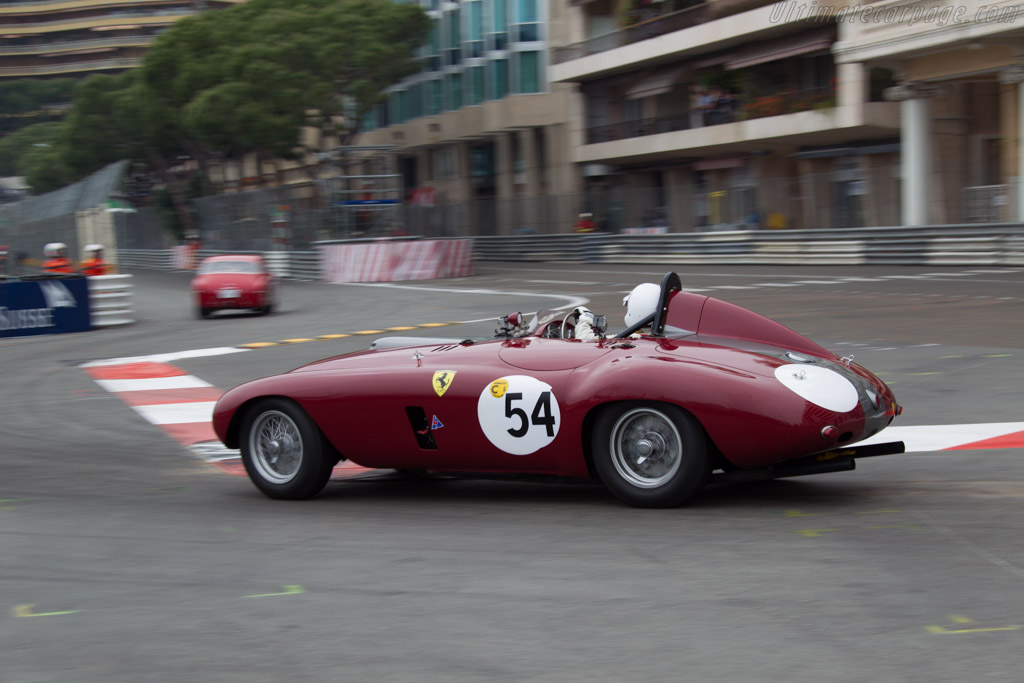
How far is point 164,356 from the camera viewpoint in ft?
48.0

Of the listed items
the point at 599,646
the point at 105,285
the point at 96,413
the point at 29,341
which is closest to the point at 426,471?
the point at 599,646

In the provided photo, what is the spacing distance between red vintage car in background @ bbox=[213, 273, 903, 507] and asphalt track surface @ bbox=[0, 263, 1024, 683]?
222 mm

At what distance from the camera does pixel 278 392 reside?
5.98 metres

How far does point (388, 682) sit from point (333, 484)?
10.9 ft

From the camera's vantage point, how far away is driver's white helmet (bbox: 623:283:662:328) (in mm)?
5648

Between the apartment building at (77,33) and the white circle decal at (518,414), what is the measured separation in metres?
133

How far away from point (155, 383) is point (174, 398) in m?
1.39

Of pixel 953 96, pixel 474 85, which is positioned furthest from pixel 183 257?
pixel 953 96

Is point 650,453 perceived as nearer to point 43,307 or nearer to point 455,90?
point 43,307

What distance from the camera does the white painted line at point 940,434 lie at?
666 cm

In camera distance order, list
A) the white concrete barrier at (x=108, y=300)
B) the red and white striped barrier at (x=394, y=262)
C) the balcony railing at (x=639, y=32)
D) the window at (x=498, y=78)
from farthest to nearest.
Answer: the window at (x=498, y=78) < the balcony railing at (x=639, y=32) < the red and white striped barrier at (x=394, y=262) < the white concrete barrier at (x=108, y=300)

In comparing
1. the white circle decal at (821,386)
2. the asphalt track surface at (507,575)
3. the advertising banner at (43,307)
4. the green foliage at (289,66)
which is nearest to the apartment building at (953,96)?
the advertising banner at (43,307)

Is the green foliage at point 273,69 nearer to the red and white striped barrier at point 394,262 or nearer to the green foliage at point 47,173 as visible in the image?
the red and white striped barrier at point 394,262

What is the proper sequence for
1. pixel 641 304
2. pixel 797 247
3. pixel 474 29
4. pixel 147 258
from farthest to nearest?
pixel 147 258 < pixel 474 29 < pixel 797 247 < pixel 641 304
